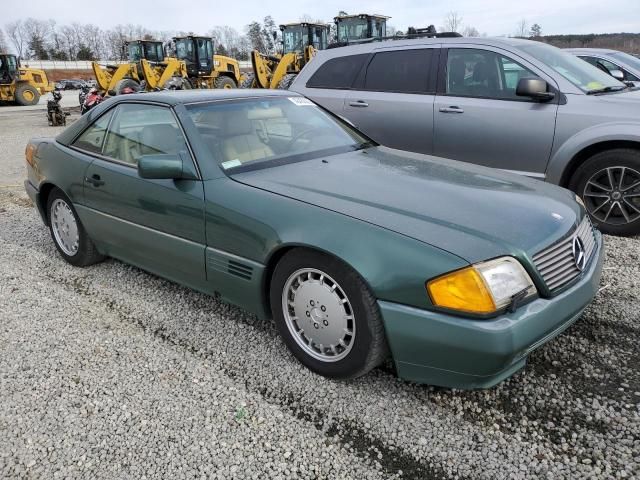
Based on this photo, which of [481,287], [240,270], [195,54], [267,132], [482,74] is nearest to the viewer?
[481,287]

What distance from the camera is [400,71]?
554 cm

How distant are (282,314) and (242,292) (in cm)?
28

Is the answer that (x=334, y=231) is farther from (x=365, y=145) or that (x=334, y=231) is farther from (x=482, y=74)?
(x=482, y=74)

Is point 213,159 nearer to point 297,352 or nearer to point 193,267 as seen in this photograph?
point 193,267

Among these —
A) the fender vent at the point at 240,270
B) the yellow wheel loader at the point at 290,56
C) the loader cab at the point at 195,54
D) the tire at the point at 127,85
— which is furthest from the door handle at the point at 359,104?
the loader cab at the point at 195,54

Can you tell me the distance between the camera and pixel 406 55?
553 centimetres

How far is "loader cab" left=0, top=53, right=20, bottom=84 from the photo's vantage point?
27.1 m

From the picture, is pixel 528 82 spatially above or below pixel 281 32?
below

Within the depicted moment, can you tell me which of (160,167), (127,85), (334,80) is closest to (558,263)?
(160,167)

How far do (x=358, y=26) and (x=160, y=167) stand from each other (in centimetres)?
2005

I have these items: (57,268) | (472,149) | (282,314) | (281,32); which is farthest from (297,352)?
(281,32)

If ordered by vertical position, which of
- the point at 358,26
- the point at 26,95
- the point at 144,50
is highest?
the point at 358,26

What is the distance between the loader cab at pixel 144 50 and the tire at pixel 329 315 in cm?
2537

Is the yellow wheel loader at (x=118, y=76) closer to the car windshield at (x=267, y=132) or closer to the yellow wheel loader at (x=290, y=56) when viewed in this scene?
the yellow wheel loader at (x=290, y=56)
